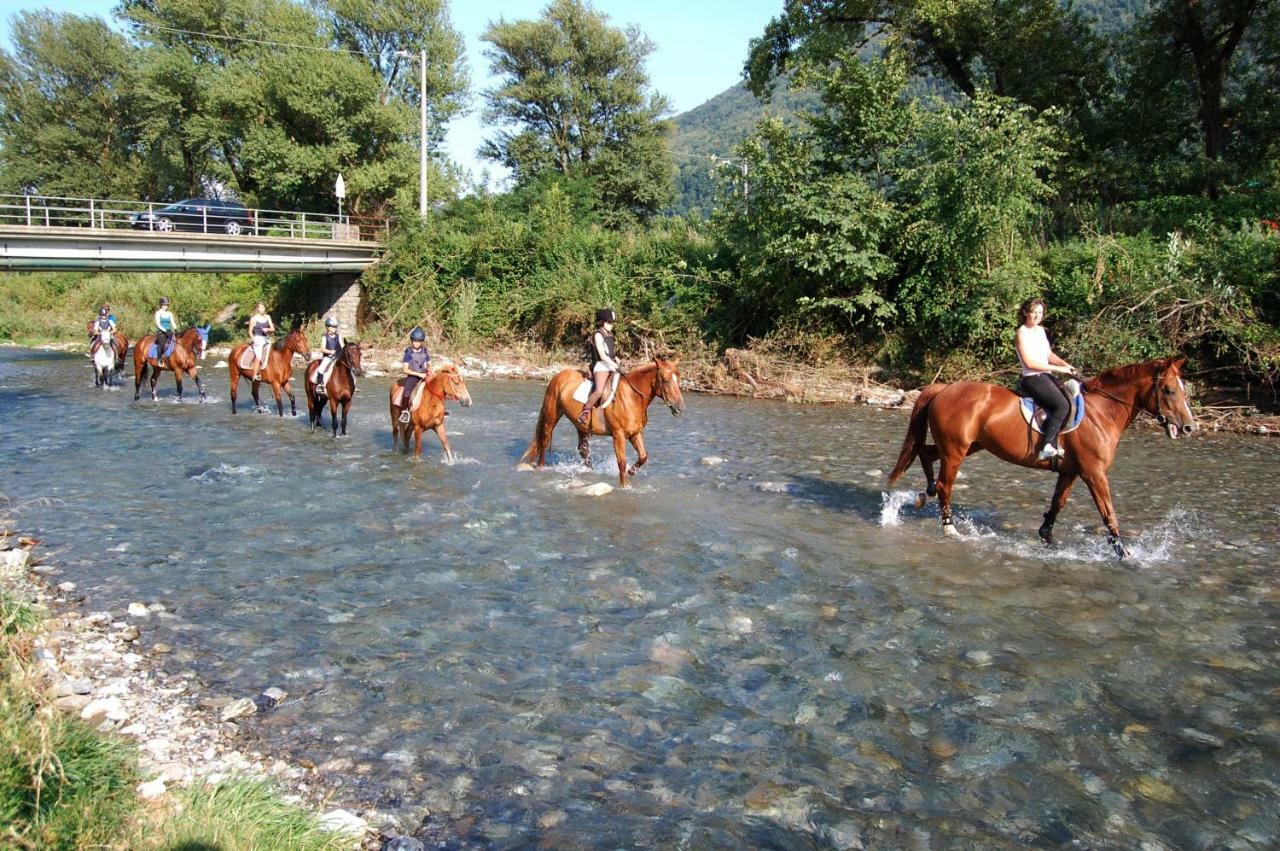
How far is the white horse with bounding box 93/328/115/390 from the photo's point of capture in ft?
79.4

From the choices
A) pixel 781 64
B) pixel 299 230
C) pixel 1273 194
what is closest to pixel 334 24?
pixel 299 230

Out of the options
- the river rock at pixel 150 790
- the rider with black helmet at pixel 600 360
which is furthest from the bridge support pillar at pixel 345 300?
the river rock at pixel 150 790

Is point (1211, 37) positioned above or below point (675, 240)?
above

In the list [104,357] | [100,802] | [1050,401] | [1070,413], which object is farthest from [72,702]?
[104,357]

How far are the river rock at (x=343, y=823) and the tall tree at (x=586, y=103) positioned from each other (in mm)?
49517

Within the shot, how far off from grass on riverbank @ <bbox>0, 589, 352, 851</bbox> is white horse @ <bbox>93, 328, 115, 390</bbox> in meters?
23.1

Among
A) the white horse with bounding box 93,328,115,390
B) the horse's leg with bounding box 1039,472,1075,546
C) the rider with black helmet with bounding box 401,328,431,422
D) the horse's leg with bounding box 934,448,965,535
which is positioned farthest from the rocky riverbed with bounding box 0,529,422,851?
the white horse with bounding box 93,328,115,390

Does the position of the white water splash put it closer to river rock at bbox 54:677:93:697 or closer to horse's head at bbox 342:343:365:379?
river rock at bbox 54:677:93:697

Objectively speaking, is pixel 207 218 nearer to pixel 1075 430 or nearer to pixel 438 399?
pixel 438 399

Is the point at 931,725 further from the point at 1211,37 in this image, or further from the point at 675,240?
the point at 1211,37

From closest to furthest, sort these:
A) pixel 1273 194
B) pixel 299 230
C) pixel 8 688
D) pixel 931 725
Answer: pixel 8 688 → pixel 931 725 → pixel 1273 194 → pixel 299 230

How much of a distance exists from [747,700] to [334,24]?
58.6 m

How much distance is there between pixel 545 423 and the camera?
13.5m

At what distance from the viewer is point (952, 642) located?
23.2 feet
